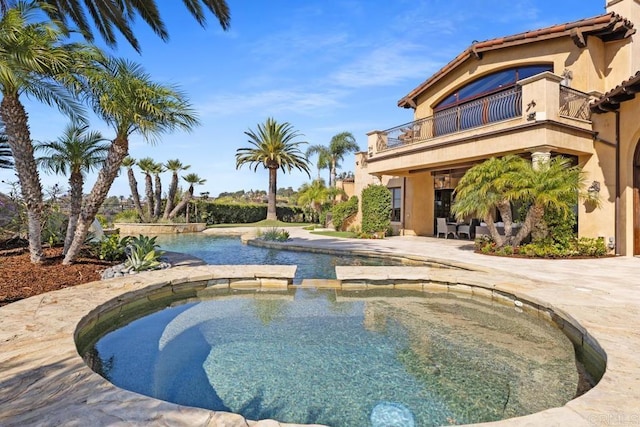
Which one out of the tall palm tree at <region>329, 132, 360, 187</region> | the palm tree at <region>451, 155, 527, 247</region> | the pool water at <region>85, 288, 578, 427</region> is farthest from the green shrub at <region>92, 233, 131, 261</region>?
the tall palm tree at <region>329, 132, 360, 187</region>

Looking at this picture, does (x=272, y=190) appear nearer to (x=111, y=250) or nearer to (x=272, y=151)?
(x=272, y=151)

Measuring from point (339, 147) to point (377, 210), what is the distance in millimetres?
25023

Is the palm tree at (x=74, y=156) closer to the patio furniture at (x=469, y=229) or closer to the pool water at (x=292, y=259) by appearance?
the pool water at (x=292, y=259)

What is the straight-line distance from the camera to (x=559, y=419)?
8.13 ft

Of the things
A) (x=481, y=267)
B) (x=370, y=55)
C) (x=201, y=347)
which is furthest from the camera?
(x=370, y=55)

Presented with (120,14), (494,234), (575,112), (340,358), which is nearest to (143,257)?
(340,358)

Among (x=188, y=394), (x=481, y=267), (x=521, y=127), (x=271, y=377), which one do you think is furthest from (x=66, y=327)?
(x=521, y=127)

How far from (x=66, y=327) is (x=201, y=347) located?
158cm

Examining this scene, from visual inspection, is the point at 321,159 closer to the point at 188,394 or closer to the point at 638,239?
the point at 638,239

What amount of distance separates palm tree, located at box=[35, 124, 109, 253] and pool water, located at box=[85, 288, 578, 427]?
5.07m

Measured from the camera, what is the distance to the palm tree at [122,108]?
25.7 feet

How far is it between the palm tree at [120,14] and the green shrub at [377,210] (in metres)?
10.4

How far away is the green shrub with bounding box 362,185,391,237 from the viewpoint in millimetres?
18281

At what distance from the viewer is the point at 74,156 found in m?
9.38
